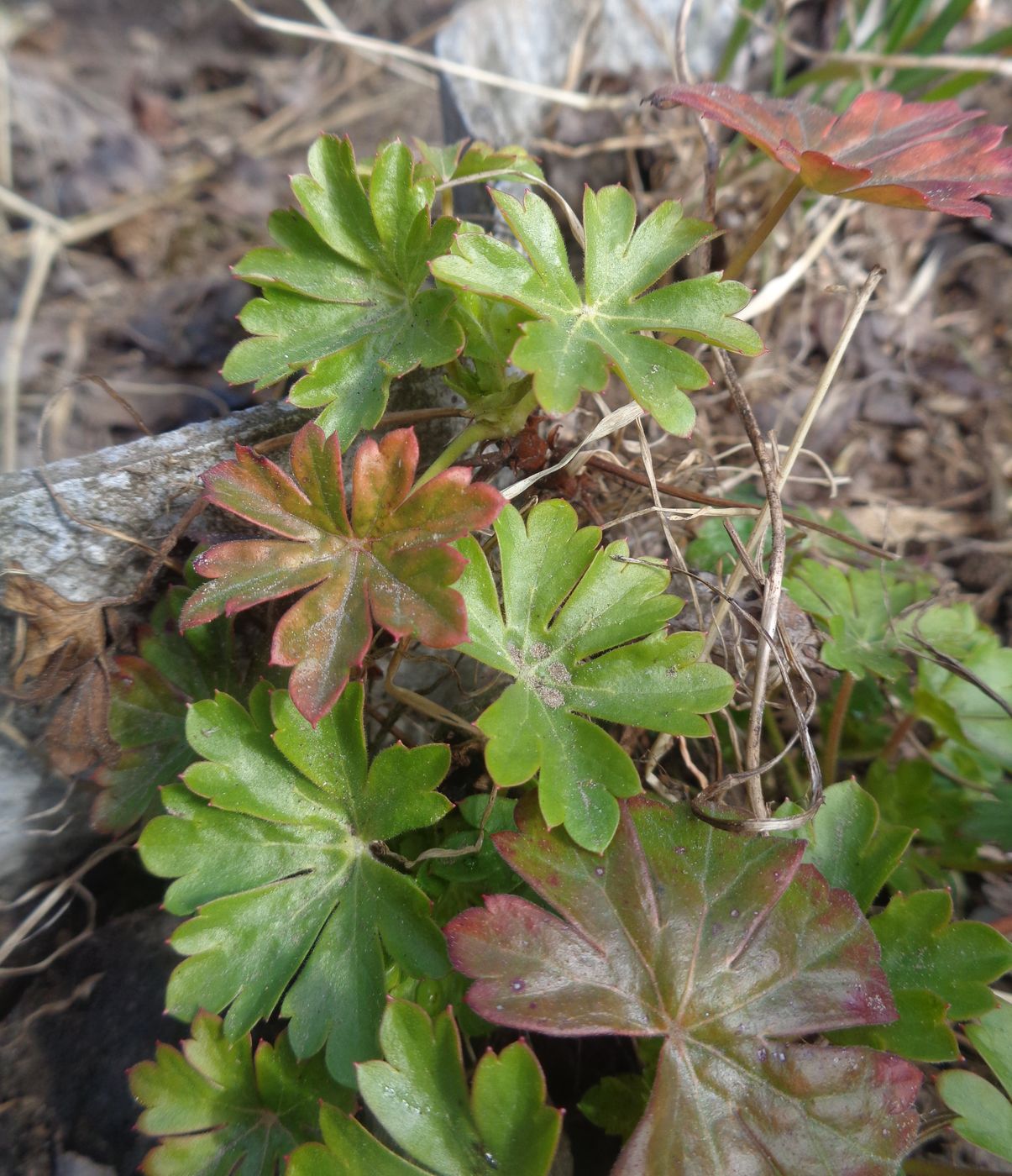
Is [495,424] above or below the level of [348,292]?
below

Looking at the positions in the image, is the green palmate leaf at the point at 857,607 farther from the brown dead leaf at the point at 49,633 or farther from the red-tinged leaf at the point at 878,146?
the brown dead leaf at the point at 49,633

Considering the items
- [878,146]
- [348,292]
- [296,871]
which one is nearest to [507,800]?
[296,871]

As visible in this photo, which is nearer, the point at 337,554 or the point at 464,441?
the point at 337,554

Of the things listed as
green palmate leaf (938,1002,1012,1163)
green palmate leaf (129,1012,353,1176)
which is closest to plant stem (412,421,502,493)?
green palmate leaf (129,1012,353,1176)

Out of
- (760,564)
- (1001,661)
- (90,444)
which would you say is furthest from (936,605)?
(90,444)

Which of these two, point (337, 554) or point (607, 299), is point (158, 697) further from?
point (607, 299)

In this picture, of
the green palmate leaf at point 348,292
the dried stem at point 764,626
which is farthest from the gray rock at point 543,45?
the dried stem at point 764,626

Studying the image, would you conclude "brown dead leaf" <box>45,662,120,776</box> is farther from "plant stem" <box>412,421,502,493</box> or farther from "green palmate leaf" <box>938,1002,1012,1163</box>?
"green palmate leaf" <box>938,1002,1012,1163</box>

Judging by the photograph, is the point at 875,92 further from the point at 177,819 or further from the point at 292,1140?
the point at 292,1140
